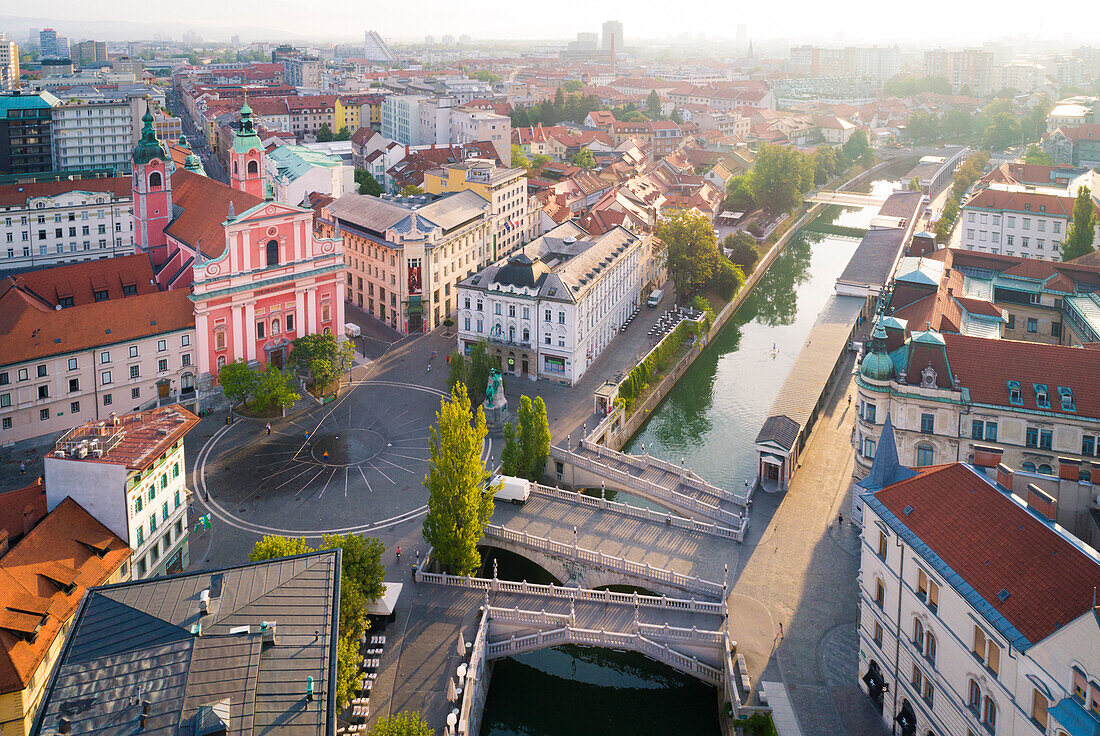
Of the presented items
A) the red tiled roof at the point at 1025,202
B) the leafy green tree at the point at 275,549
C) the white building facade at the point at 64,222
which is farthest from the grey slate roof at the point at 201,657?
the red tiled roof at the point at 1025,202

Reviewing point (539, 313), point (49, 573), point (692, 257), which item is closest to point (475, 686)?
point (49, 573)

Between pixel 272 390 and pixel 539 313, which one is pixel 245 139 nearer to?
pixel 272 390

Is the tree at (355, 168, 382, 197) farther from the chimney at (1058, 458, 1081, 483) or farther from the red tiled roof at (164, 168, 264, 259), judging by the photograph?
the chimney at (1058, 458, 1081, 483)

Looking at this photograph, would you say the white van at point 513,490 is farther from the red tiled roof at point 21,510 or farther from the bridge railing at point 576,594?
the red tiled roof at point 21,510

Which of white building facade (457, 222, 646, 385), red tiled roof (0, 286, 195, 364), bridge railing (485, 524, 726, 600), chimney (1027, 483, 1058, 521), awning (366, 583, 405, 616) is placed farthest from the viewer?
white building facade (457, 222, 646, 385)

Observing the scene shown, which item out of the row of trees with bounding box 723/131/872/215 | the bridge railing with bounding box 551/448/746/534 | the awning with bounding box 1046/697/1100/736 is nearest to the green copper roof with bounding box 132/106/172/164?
the bridge railing with bounding box 551/448/746/534

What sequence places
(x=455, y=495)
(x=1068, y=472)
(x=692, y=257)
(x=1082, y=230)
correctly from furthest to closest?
(x=692, y=257) → (x=1082, y=230) → (x=455, y=495) → (x=1068, y=472)
